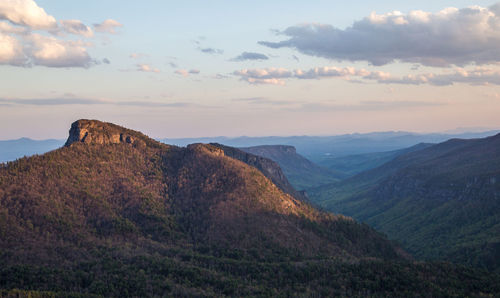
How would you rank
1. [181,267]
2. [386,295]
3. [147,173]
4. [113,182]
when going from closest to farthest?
1. [386,295]
2. [181,267]
3. [113,182]
4. [147,173]

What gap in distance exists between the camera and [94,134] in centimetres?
18562

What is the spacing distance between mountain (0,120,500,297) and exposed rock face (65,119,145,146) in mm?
605

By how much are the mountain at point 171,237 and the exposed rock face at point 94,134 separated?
61 cm

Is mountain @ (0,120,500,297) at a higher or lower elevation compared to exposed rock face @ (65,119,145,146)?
lower

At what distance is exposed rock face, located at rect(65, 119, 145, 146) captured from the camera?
18275 centimetres

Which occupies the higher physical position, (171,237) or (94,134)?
(94,134)

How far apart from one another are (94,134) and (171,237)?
261 feet

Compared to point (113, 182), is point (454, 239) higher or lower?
lower

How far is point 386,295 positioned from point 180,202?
10196 cm

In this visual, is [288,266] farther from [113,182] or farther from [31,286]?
[113,182]

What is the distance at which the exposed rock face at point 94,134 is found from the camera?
183 metres

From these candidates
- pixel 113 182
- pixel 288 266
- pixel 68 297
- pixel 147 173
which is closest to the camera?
pixel 68 297

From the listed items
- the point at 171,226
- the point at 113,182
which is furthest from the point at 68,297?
the point at 113,182

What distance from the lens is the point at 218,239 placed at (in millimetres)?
137000
